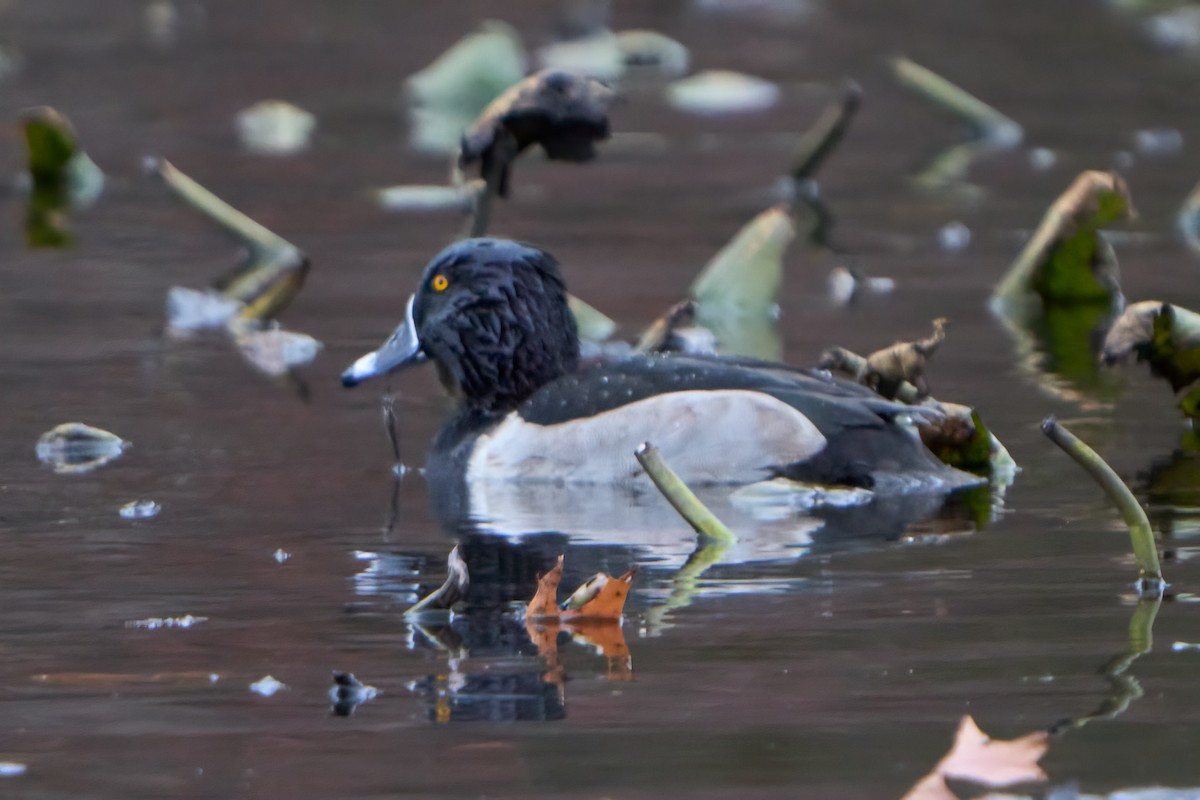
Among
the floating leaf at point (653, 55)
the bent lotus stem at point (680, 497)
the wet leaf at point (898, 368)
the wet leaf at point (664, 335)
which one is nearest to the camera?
the bent lotus stem at point (680, 497)

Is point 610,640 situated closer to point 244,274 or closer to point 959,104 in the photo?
point 244,274

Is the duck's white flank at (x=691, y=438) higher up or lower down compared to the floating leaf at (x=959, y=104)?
lower down

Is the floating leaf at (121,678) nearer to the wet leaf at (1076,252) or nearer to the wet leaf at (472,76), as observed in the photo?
the wet leaf at (1076,252)

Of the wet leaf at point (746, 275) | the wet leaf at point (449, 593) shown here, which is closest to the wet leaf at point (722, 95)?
the wet leaf at point (746, 275)

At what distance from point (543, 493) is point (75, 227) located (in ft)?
25.2

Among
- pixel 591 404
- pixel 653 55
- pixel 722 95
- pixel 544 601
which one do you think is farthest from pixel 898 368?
pixel 653 55

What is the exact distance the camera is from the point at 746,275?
12.1 m

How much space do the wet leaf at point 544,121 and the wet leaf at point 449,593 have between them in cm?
404

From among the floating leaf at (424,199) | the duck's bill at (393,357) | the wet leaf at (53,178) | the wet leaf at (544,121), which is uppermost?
the wet leaf at (53,178)

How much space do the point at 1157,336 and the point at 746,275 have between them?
3245 mm

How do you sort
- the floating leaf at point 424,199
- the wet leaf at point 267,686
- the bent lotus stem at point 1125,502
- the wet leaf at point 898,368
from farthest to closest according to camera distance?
the floating leaf at point 424,199, the wet leaf at point 898,368, the wet leaf at point 267,686, the bent lotus stem at point 1125,502

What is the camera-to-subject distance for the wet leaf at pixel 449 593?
687 cm

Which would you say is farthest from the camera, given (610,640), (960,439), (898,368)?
(898,368)

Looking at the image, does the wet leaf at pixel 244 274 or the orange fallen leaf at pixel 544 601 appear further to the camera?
the wet leaf at pixel 244 274
